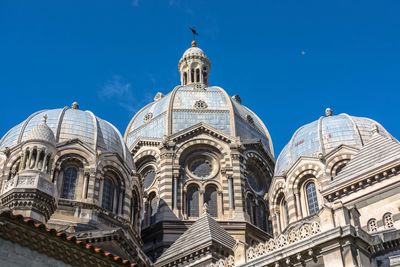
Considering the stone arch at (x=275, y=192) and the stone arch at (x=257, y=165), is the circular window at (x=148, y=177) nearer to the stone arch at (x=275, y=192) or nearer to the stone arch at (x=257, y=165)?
the stone arch at (x=257, y=165)

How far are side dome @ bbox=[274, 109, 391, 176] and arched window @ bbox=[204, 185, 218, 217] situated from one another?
15.3 feet

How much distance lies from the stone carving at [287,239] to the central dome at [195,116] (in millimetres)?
19932

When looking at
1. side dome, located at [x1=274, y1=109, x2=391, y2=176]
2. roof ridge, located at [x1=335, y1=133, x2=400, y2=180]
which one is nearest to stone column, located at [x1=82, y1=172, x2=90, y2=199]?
side dome, located at [x1=274, y1=109, x2=391, y2=176]

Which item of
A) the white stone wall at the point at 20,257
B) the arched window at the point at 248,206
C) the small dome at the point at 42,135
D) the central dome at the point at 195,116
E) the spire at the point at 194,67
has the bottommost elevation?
the white stone wall at the point at 20,257

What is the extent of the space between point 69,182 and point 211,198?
9.60 meters

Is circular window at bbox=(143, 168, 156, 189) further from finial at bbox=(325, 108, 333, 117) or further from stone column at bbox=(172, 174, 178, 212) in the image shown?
finial at bbox=(325, 108, 333, 117)

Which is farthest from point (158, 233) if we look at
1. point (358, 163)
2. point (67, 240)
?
point (67, 240)

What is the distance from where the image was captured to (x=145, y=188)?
123ft

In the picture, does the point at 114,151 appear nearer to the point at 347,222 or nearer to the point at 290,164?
the point at 290,164

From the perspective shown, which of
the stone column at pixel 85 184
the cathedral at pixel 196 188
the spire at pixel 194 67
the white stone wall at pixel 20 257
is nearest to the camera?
the white stone wall at pixel 20 257

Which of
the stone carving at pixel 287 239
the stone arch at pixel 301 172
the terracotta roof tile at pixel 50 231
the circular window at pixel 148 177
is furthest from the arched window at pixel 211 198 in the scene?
the terracotta roof tile at pixel 50 231

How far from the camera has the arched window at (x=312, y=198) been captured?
30.5m

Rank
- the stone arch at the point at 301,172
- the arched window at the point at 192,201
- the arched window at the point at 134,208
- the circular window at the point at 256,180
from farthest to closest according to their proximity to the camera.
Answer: the circular window at the point at 256,180
the arched window at the point at 192,201
the arched window at the point at 134,208
the stone arch at the point at 301,172

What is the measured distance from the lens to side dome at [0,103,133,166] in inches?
1278
